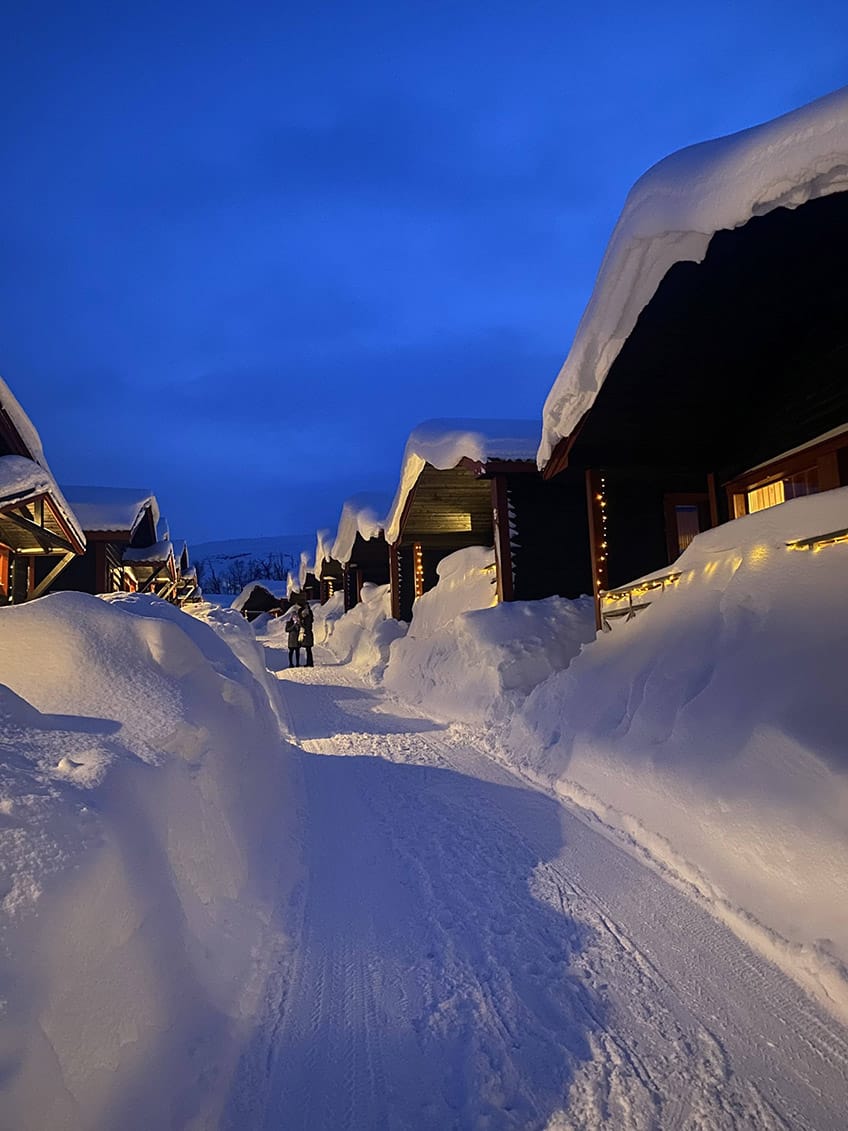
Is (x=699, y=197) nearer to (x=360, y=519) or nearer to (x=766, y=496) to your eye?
(x=766, y=496)

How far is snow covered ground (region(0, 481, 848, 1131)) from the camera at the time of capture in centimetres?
213

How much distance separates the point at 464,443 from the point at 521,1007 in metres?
10.7

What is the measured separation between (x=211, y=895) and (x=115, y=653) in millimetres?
2095

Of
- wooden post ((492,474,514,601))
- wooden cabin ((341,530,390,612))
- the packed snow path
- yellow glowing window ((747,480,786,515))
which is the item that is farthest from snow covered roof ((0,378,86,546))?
wooden cabin ((341,530,390,612))

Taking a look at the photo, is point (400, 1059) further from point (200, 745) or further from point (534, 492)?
point (534, 492)

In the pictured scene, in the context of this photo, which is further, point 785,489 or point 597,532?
point 597,532

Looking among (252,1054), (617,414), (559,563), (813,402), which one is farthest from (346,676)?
(252,1054)

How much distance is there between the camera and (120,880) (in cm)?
247

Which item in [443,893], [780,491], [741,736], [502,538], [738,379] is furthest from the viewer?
[502,538]

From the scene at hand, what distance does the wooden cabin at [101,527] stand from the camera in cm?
1872

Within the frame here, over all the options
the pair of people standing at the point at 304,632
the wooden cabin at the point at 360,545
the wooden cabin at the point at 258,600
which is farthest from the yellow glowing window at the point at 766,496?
the wooden cabin at the point at 258,600

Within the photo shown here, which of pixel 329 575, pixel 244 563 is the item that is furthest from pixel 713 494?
pixel 244 563

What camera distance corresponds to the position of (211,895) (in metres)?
3.30

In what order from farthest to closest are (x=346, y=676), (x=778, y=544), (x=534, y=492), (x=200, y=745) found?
(x=346, y=676), (x=534, y=492), (x=778, y=544), (x=200, y=745)
